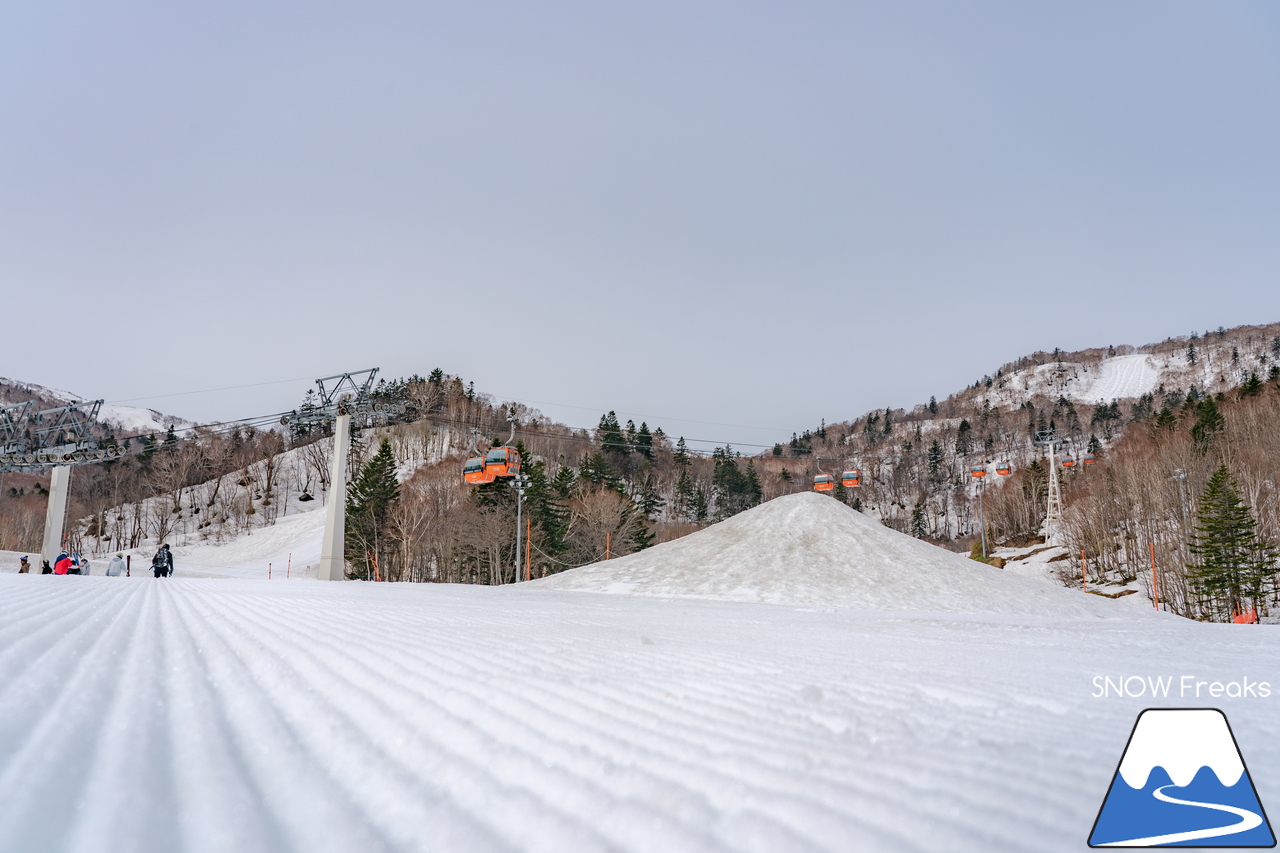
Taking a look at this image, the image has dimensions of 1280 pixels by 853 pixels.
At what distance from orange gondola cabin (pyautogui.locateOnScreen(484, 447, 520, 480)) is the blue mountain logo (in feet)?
79.6

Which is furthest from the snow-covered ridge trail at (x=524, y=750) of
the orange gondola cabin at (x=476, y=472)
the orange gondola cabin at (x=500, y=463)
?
the orange gondola cabin at (x=476, y=472)

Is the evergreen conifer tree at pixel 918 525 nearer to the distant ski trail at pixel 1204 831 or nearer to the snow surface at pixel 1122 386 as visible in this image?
the distant ski trail at pixel 1204 831

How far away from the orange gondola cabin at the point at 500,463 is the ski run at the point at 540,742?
72.8 ft

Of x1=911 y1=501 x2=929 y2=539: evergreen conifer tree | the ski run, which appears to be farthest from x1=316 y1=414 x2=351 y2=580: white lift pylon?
x1=911 y1=501 x2=929 y2=539: evergreen conifer tree

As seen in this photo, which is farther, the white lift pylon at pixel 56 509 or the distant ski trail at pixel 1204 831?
the white lift pylon at pixel 56 509

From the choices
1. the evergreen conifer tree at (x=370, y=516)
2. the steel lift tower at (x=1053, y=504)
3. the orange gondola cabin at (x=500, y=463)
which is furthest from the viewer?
the steel lift tower at (x=1053, y=504)

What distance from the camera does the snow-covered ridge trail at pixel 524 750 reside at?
80 cm

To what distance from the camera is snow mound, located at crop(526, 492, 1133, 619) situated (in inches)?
646

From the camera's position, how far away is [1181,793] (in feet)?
3.60

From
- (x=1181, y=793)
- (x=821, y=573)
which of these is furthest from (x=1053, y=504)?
(x=1181, y=793)

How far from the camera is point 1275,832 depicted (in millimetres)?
979

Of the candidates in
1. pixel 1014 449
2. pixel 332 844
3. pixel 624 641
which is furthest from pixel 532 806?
Answer: pixel 1014 449

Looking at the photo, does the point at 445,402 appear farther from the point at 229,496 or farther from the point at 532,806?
the point at 532,806

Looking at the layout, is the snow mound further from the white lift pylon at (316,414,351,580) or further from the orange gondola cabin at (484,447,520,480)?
the white lift pylon at (316,414,351,580)
